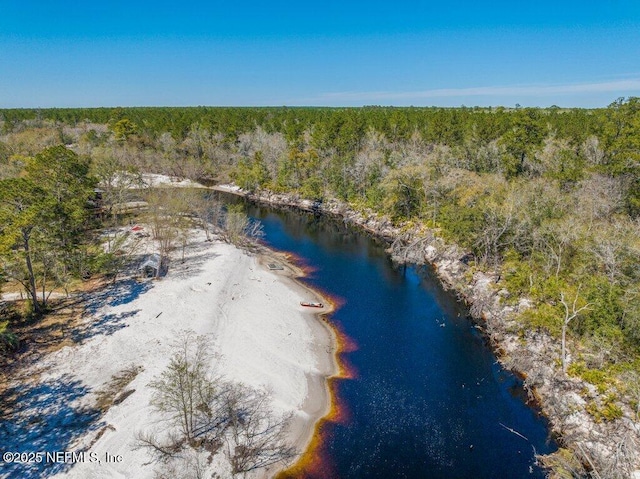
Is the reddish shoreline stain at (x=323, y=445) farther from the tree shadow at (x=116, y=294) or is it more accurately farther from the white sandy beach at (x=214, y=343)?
the tree shadow at (x=116, y=294)

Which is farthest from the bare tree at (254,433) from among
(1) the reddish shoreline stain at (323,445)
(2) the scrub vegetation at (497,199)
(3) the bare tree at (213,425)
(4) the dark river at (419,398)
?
(2) the scrub vegetation at (497,199)

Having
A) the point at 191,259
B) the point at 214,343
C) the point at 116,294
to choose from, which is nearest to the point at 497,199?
the point at 214,343

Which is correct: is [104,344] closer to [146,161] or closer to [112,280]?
[112,280]

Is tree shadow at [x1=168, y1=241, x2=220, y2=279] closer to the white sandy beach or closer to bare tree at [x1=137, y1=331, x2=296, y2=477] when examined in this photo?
the white sandy beach

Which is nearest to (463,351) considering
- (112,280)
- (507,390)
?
(507,390)

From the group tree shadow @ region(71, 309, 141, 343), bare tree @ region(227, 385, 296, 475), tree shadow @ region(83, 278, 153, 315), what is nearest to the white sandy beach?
tree shadow @ region(71, 309, 141, 343)
